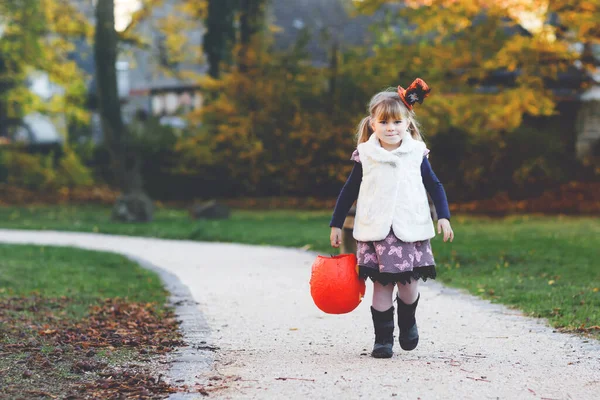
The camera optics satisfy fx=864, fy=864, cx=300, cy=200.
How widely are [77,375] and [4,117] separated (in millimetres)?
27255

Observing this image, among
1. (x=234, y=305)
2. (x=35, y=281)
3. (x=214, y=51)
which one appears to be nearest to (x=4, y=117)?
(x=214, y=51)

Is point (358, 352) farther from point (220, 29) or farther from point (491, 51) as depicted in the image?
point (220, 29)

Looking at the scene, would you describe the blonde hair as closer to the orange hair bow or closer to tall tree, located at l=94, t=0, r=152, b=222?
the orange hair bow

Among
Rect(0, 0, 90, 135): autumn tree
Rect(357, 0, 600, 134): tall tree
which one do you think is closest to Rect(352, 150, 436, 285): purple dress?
Rect(357, 0, 600, 134): tall tree

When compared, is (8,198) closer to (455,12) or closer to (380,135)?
(455,12)

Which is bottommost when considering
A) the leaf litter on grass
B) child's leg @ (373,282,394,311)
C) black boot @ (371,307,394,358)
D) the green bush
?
the green bush

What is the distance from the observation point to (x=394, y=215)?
523 cm

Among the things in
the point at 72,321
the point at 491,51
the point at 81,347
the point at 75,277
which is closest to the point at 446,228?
the point at 81,347

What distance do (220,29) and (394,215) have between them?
64.7 feet

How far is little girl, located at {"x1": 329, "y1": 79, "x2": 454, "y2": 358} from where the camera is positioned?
5.22 m

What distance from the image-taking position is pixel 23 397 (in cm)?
435

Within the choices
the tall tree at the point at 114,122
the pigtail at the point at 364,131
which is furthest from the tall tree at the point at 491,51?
the pigtail at the point at 364,131

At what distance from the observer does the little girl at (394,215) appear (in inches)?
206

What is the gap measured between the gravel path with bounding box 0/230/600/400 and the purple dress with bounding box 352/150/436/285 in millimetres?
502
